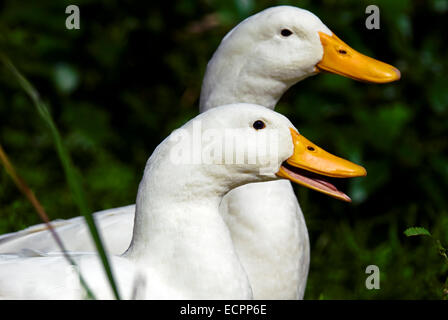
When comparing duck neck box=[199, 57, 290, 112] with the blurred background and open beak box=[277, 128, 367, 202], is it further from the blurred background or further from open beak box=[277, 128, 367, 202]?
the blurred background

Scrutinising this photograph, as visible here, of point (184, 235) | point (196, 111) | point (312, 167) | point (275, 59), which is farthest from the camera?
point (196, 111)

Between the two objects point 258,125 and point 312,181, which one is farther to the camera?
point 312,181

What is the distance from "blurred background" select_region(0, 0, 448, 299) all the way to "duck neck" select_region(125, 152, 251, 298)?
1.41 metres

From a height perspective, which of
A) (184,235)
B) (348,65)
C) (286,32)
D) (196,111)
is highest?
(286,32)

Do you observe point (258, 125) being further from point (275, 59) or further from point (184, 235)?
point (275, 59)

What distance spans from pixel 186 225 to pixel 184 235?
0.03m

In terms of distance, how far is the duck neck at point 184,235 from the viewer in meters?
2.40

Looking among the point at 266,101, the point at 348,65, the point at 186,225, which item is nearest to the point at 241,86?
the point at 266,101

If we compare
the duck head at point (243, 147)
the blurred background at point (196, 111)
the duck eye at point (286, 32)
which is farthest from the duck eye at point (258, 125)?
the blurred background at point (196, 111)

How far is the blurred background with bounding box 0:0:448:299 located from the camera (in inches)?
173

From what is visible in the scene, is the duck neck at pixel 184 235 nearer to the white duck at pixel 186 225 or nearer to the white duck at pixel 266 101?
the white duck at pixel 186 225

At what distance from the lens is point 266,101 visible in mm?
3240
